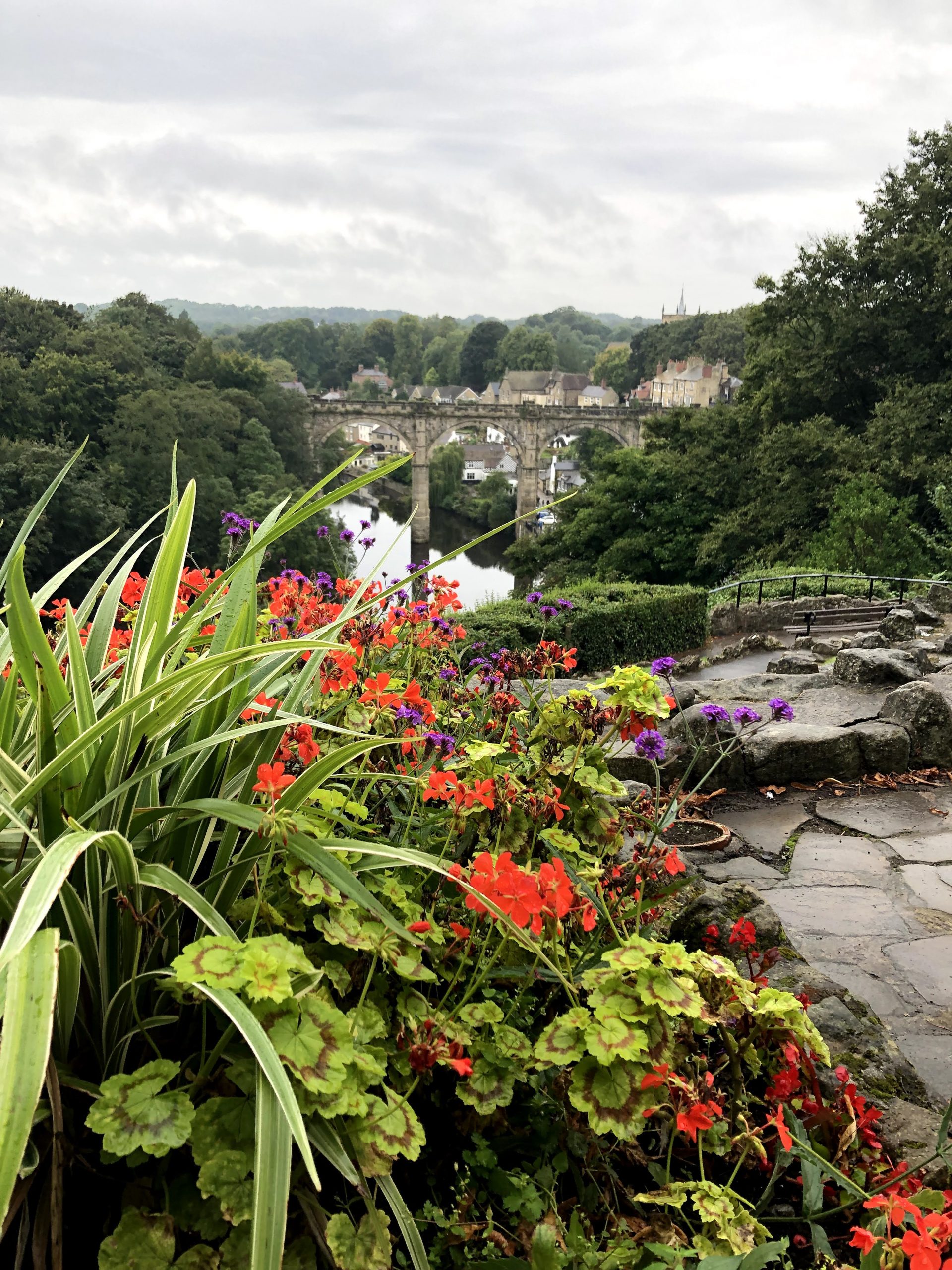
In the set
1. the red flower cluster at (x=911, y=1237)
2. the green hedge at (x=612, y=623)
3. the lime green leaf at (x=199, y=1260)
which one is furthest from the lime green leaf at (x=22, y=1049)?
the green hedge at (x=612, y=623)

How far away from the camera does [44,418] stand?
32375mm

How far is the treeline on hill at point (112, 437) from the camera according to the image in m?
27.1

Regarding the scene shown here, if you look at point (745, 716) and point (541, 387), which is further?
point (541, 387)

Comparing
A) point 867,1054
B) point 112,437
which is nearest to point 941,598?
point 867,1054

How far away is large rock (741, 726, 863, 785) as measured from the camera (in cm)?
436

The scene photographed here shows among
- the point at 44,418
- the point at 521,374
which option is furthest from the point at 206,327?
the point at 44,418

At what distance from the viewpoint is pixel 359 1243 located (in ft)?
3.61

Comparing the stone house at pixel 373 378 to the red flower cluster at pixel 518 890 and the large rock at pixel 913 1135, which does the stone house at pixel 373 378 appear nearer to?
the large rock at pixel 913 1135

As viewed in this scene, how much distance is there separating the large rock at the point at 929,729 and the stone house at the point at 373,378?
96.1 meters

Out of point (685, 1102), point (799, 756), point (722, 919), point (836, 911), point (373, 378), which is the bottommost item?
point (836, 911)

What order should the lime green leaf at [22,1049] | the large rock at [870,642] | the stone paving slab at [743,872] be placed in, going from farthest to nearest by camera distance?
the large rock at [870,642] < the stone paving slab at [743,872] < the lime green leaf at [22,1049]

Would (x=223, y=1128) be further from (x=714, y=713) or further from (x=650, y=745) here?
(x=714, y=713)

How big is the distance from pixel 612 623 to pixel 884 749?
5984mm

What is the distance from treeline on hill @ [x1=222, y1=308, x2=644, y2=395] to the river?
108 ft
